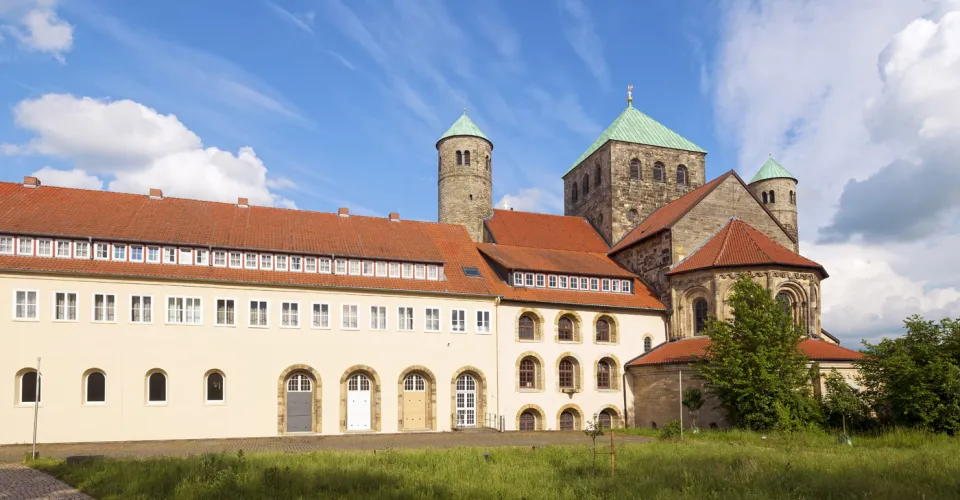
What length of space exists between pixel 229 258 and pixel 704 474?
2641cm

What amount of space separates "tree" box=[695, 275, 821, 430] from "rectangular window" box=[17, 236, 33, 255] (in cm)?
3057

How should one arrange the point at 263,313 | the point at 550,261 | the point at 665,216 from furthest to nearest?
the point at 665,216
the point at 550,261
the point at 263,313

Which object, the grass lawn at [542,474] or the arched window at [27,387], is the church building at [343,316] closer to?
the arched window at [27,387]

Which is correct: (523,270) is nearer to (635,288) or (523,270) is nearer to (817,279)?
(635,288)

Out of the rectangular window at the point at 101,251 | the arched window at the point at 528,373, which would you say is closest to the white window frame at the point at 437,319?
the arched window at the point at 528,373

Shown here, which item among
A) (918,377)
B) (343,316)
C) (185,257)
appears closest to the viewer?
(918,377)

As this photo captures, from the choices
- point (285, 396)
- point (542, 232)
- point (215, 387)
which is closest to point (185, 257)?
point (215, 387)

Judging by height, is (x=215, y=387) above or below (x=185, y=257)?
below

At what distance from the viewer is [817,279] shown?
1754 inches

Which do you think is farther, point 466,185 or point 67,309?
point 466,185

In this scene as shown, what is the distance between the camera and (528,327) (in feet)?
143

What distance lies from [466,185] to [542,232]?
626 cm

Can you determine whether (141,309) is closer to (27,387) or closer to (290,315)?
(27,387)

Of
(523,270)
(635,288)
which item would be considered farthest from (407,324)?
(635,288)
